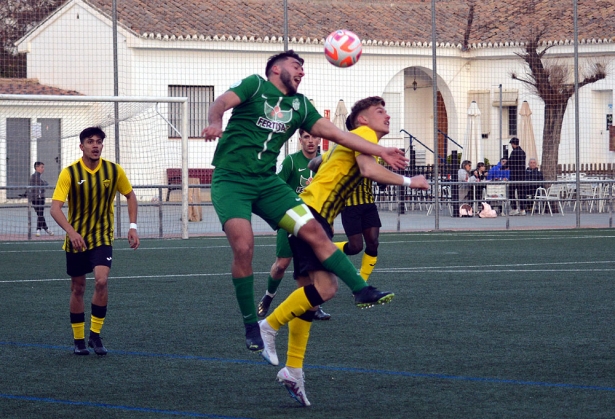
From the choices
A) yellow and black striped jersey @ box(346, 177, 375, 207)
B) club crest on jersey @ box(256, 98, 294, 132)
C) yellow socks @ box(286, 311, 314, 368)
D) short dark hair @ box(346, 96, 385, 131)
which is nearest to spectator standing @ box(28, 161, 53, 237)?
yellow and black striped jersey @ box(346, 177, 375, 207)

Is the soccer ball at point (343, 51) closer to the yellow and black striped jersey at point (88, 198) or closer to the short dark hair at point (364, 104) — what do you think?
the short dark hair at point (364, 104)

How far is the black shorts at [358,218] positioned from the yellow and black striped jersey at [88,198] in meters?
3.32

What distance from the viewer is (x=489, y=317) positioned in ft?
31.8

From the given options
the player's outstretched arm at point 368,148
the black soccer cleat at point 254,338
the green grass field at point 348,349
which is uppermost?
the player's outstretched arm at point 368,148

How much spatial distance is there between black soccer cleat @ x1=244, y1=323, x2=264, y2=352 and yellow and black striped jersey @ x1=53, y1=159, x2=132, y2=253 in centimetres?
191

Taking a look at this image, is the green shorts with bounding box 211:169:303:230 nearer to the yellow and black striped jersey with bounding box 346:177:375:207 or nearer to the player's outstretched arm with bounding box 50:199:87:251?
the player's outstretched arm with bounding box 50:199:87:251

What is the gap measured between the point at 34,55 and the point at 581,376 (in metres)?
17.6

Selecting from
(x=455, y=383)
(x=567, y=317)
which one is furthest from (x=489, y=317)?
(x=455, y=383)

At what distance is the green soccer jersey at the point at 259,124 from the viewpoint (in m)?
7.05

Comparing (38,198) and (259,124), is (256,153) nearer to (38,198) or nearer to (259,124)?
(259,124)

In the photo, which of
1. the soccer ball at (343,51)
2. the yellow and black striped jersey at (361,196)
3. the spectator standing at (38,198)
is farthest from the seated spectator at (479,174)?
the soccer ball at (343,51)

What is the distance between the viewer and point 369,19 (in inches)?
1417

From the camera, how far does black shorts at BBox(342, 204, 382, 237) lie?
11.0 meters

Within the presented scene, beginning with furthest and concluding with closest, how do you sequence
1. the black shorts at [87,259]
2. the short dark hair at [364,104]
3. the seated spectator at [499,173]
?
the seated spectator at [499,173] → the black shorts at [87,259] → the short dark hair at [364,104]
